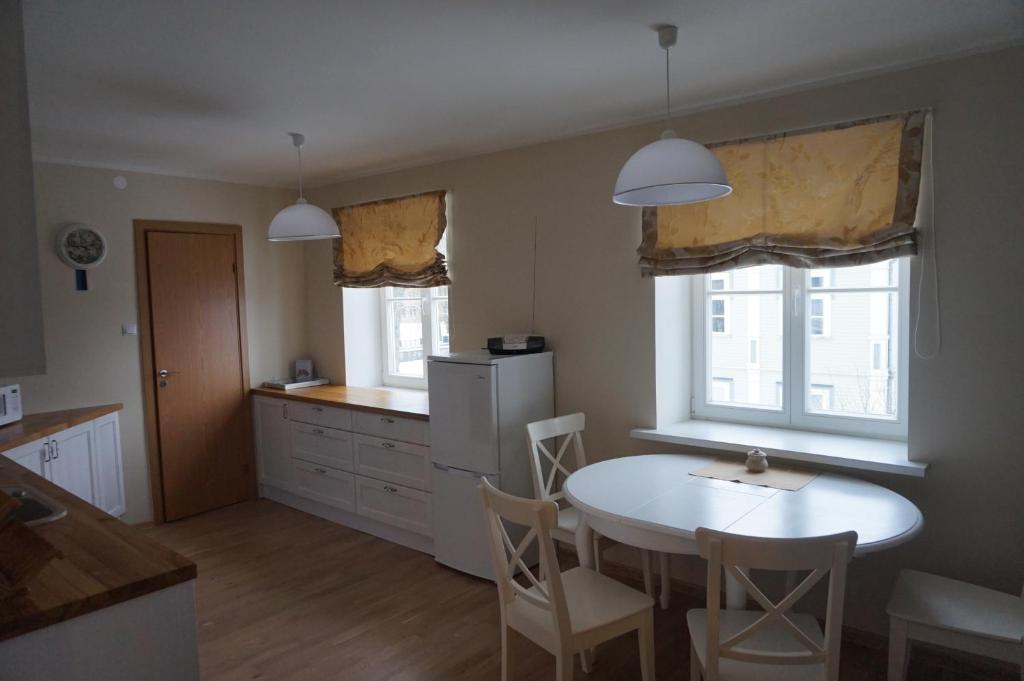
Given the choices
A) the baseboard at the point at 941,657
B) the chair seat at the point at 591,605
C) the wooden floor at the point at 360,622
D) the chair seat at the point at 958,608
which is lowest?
the wooden floor at the point at 360,622

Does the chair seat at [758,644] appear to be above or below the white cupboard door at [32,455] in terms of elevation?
below

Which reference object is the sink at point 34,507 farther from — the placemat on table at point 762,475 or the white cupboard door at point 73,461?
the placemat on table at point 762,475

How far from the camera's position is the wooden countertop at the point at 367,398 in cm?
407

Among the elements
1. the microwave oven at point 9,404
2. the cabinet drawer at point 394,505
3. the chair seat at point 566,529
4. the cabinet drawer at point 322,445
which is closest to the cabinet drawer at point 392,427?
the cabinet drawer at point 322,445

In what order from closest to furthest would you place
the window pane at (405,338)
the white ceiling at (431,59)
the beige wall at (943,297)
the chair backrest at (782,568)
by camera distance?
the chair backrest at (782,568) → the white ceiling at (431,59) → the beige wall at (943,297) → the window pane at (405,338)

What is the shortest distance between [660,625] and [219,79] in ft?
10.1

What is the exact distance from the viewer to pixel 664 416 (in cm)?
349

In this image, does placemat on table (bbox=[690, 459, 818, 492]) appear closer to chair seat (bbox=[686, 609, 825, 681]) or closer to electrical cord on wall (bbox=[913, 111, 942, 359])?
chair seat (bbox=[686, 609, 825, 681])

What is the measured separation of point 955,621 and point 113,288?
15.8ft

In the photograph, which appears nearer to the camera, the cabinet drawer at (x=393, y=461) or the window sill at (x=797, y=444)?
the window sill at (x=797, y=444)

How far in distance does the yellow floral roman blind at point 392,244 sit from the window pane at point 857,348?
2311mm

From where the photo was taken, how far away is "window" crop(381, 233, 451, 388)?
15.9ft

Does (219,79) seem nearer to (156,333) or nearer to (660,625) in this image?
(156,333)

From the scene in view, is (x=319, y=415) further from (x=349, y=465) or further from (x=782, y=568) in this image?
(x=782, y=568)
